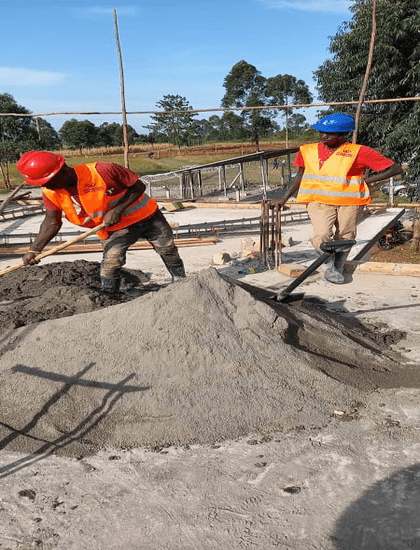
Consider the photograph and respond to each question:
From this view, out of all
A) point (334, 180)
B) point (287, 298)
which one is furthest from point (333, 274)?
point (287, 298)

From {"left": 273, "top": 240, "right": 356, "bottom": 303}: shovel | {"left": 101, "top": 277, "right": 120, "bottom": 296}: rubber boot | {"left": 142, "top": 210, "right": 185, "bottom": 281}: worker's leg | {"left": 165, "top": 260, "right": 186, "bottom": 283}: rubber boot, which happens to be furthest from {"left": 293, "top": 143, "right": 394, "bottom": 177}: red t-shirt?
{"left": 101, "top": 277, "right": 120, "bottom": 296}: rubber boot

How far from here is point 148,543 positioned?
7.22 feet

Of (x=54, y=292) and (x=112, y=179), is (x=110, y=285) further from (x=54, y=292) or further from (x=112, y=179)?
(x=112, y=179)

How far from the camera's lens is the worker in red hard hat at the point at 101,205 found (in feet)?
14.6

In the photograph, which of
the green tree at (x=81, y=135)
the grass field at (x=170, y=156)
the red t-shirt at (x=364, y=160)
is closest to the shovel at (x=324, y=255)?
the red t-shirt at (x=364, y=160)

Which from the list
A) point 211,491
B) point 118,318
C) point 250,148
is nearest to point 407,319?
point 118,318

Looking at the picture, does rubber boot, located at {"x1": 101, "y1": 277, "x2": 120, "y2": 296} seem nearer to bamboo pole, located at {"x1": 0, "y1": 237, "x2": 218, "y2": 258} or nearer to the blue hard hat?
the blue hard hat

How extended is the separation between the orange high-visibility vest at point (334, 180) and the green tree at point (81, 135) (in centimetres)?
4901

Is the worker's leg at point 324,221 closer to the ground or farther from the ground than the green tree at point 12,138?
closer to the ground

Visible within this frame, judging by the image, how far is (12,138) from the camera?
33.3 m

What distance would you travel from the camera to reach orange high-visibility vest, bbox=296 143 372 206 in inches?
204

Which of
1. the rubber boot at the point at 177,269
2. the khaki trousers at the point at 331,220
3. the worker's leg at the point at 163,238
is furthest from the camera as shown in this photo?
the rubber boot at the point at 177,269

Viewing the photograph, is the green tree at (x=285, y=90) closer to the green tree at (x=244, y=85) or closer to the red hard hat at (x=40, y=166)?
the green tree at (x=244, y=85)

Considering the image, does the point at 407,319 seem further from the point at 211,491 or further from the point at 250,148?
the point at 250,148
